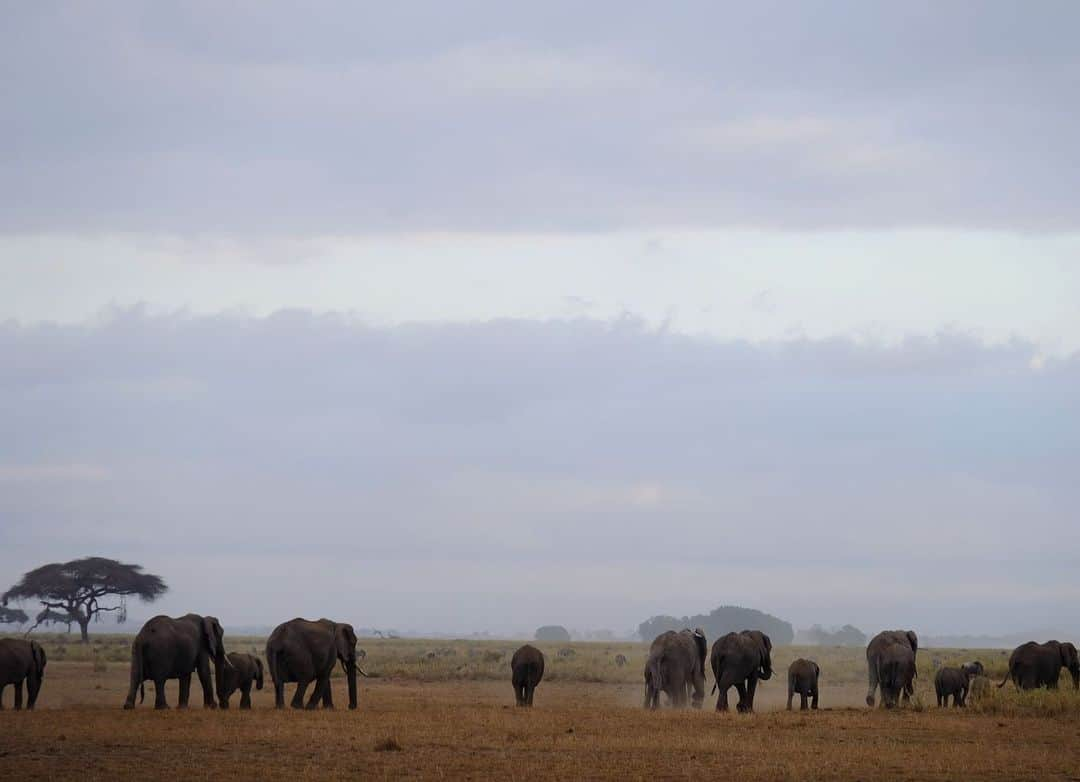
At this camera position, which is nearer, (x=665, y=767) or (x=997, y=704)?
(x=665, y=767)

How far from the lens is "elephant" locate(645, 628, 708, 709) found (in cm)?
3909

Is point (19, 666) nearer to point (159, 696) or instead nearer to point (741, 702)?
point (159, 696)

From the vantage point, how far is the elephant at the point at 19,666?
3288 cm

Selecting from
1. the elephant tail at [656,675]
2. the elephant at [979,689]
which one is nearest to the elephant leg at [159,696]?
the elephant tail at [656,675]

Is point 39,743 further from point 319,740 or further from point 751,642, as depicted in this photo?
point 751,642

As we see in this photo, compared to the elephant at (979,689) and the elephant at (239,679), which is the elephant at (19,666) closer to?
the elephant at (239,679)

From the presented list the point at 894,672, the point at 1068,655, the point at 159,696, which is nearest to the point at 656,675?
the point at 894,672

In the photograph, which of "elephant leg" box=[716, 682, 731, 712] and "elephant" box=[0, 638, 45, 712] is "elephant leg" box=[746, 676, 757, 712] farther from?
"elephant" box=[0, 638, 45, 712]

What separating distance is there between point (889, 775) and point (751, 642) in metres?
15.7

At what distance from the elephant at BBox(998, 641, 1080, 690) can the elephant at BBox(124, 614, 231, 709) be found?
75.0 ft

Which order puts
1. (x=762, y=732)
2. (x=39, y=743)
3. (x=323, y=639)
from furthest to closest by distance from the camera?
(x=323, y=639), (x=762, y=732), (x=39, y=743)

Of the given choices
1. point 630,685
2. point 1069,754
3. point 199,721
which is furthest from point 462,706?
point 630,685

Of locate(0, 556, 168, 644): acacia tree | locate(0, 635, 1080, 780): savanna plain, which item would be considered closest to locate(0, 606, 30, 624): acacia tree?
locate(0, 556, 168, 644): acacia tree

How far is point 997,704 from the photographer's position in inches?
1427
